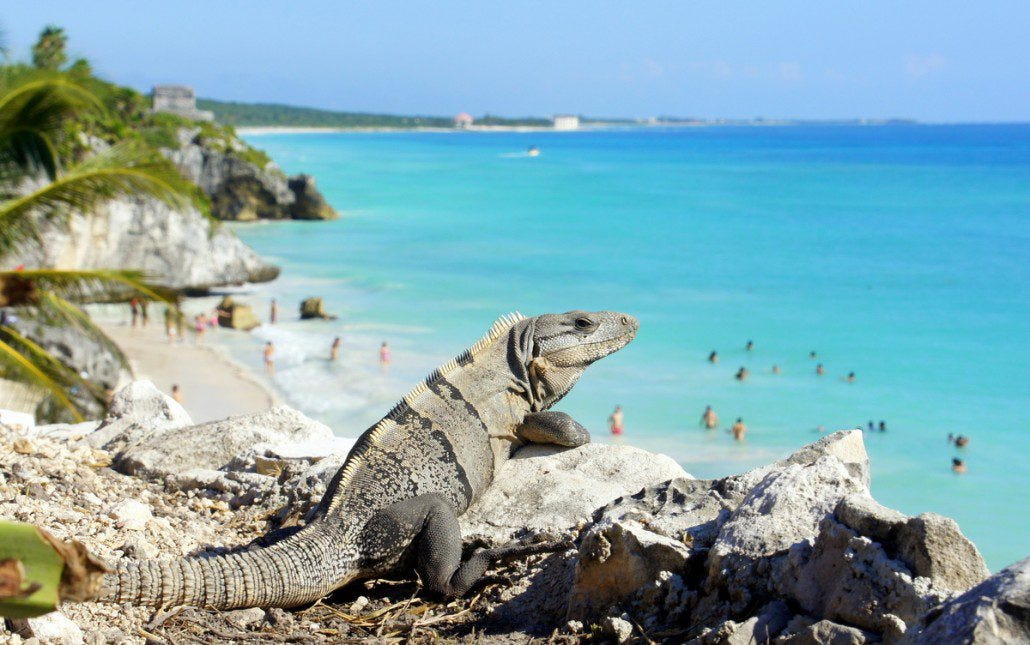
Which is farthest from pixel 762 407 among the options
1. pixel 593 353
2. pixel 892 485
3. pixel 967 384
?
pixel 593 353

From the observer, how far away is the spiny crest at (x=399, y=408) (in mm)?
5406

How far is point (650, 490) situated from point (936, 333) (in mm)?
36168

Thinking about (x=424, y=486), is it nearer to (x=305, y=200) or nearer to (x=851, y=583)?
(x=851, y=583)

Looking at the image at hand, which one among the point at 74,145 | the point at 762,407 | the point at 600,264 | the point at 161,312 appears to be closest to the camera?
the point at 762,407

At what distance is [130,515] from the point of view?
5.71 meters

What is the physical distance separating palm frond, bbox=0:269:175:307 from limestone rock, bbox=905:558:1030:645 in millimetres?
10075

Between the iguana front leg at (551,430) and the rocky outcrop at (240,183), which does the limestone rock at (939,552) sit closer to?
the iguana front leg at (551,430)

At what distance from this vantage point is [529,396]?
6.44 metres

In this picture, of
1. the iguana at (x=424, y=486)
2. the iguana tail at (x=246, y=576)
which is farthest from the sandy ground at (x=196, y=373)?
the iguana tail at (x=246, y=576)

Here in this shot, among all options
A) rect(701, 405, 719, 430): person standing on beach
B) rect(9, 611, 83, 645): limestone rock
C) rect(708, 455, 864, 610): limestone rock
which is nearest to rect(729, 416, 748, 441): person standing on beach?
rect(701, 405, 719, 430): person standing on beach

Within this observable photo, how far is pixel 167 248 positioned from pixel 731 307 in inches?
887

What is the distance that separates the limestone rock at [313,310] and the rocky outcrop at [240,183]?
66.1 ft

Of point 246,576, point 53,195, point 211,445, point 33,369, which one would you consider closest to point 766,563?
point 246,576

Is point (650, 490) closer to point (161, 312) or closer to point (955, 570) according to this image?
point (955, 570)
